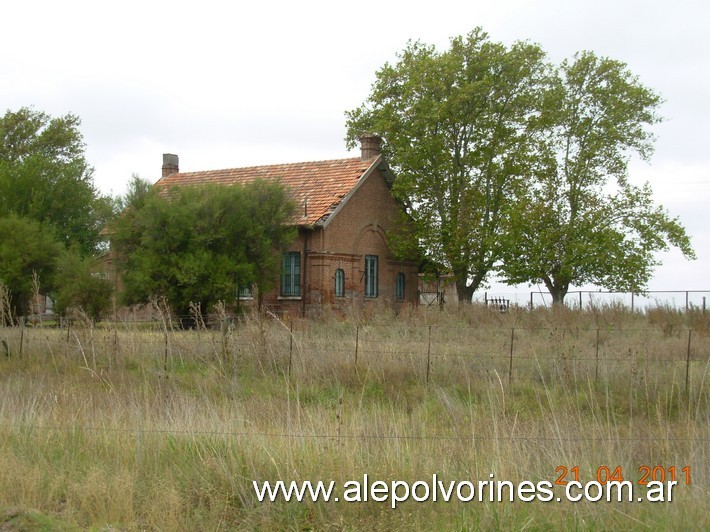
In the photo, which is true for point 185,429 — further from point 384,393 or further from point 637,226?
point 637,226

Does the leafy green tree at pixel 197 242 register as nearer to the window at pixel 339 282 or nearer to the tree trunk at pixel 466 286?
the window at pixel 339 282

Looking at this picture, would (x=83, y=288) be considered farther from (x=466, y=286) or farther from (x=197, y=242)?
(x=466, y=286)

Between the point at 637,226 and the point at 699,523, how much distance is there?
3240cm

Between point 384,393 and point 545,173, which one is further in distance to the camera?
point 545,173

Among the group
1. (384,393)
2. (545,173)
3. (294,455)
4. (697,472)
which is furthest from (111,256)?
(697,472)

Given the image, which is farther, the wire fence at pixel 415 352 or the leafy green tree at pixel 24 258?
the leafy green tree at pixel 24 258

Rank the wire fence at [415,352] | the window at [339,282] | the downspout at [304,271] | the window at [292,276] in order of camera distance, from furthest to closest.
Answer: the window at [339,282]
the window at [292,276]
the downspout at [304,271]
the wire fence at [415,352]

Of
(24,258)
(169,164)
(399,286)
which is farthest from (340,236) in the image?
(169,164)

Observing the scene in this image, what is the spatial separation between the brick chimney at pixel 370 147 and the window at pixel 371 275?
4395 mm

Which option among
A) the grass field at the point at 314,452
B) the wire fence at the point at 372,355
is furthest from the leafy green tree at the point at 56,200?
the grass field at the point at 314,452

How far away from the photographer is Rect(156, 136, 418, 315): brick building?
103 ft

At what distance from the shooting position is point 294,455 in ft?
22.4

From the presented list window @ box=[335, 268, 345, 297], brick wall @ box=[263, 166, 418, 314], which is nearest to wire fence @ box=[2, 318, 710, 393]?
brick wall @ box=[263, 166, 418, 314]

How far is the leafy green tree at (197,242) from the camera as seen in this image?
2528cm
